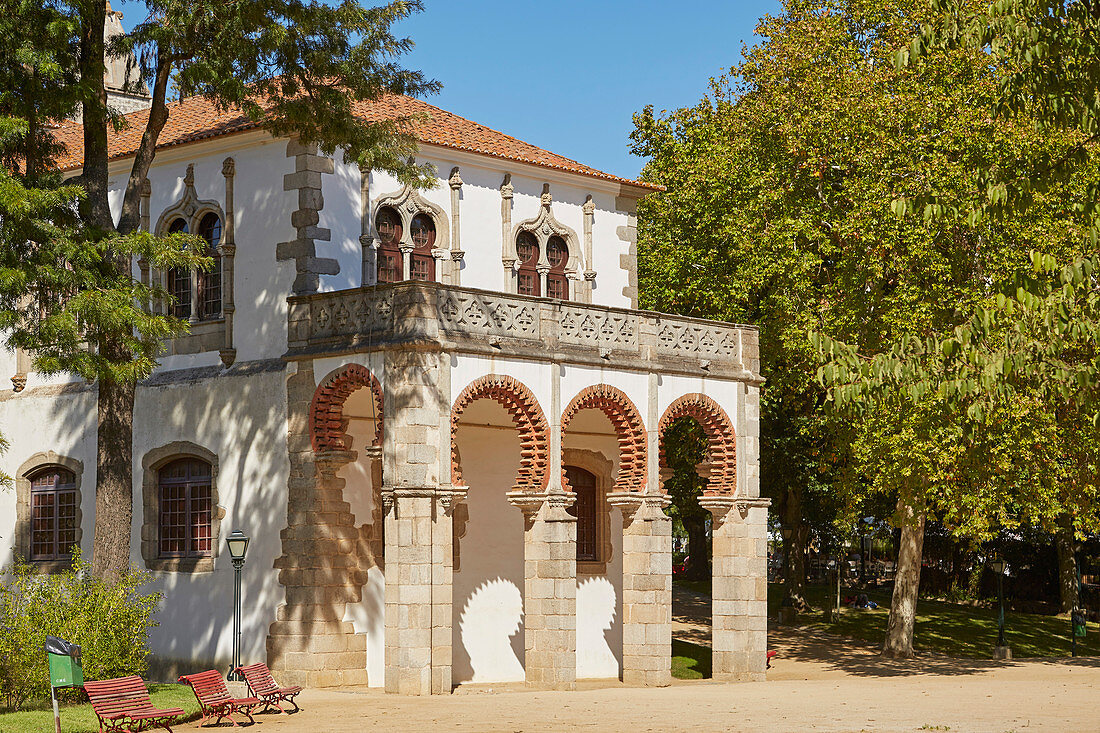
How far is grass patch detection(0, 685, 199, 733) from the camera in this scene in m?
18.7

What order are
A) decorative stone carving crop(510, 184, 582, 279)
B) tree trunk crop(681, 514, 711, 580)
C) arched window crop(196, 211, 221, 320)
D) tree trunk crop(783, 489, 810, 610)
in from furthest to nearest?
tree trunk crop(681, 514, 711, 580) → tree trunk crop(783, 489, 810, 610) → decorative stone carving crop(510, 184, 582, 279) → arched window crop(196, 211, 221, 320)

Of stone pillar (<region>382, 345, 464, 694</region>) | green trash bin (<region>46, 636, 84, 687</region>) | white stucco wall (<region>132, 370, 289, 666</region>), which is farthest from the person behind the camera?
white stucco wall (<region>132, 370, 289, 666</region>)

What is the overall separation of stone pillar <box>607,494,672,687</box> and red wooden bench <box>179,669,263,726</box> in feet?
29.1

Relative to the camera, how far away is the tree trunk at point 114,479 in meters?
23.4

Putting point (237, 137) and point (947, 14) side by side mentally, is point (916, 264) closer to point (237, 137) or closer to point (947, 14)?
point (237, 137)

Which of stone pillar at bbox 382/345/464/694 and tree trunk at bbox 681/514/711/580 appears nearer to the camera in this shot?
stone pillar at bbox 382/345/464/694

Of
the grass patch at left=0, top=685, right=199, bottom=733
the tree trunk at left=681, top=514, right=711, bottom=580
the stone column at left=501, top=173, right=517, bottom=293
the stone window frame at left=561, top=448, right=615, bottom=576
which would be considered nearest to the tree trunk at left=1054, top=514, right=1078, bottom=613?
the tree trunk at left=681, top=514, right=711, bottom=580

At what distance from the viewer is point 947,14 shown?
15.3 m

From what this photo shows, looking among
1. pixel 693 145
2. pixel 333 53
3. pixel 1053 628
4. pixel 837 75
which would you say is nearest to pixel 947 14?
pixel 333 53

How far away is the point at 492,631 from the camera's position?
29172mm

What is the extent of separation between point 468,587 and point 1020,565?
29.5 metres

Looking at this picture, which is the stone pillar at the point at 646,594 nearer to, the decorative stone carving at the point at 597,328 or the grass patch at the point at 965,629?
the decorative stone carving at the point at 597,328

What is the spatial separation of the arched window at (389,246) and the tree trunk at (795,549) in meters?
18.0

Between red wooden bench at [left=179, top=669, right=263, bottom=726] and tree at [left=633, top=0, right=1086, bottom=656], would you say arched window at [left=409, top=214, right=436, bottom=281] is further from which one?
red wooden bench at [left=179, top=669, right=263, bottom=726]
